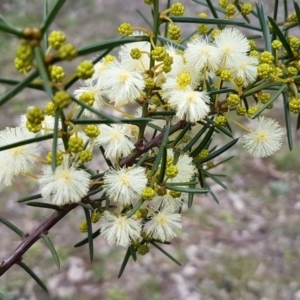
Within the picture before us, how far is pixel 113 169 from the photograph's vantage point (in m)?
0.44

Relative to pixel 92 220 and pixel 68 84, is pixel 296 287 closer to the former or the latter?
pixel 92 220

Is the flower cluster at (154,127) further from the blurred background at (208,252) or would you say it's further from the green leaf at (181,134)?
the blurred background at (208,252)

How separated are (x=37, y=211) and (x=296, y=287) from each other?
38.9 inches

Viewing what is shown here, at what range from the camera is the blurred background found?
5.13 ft

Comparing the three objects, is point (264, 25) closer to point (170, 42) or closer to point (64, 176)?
point (170, 42)

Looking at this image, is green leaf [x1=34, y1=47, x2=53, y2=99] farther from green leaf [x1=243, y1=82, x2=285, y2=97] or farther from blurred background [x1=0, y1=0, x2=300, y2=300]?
blurred background [x1=0, y1=0, x2=300, y2=300]

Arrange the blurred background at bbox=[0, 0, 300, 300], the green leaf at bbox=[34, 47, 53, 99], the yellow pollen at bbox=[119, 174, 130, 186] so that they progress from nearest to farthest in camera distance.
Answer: the green leaf at bbox=[34, 47, 53, 99] < the yellow pollen at bbox=[119, 174, 130, 186] < the blurred background at bbox=[0, 0, 300, 300]

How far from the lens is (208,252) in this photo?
1695mm

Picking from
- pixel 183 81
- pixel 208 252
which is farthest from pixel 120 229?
pixel 208 252

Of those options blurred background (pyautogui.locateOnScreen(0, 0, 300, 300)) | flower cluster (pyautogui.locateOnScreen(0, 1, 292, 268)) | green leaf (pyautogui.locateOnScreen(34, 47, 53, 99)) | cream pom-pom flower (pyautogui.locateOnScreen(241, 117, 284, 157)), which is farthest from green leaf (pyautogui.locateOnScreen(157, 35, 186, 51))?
blurred background (pyautogui.locateOnScreen(0, 0, 300, 300))

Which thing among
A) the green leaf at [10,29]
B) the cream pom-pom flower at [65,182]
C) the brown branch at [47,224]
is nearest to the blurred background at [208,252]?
the brown branch at [47,224]

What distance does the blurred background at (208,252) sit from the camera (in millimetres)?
1563

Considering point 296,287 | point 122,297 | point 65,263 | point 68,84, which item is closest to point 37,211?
point 65,263

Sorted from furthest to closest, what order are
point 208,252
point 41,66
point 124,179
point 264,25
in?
point 208,252
point 264,25
point 124,179
point 41,66
